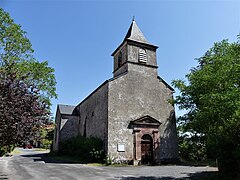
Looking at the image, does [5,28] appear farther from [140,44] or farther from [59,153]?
[59,153]

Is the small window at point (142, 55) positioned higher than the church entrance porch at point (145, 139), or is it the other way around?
the small window at point (142, 55)

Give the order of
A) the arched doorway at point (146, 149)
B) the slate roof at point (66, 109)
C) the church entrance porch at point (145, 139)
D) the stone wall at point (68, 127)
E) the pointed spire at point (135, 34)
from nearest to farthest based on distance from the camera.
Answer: the church entrance porch at point (145, 139) → the arched doorway at point (146, 149) → the pointed spire at point (135, 34) → the stone wall at point (68, 127) → the slate roof at point (66, 109)

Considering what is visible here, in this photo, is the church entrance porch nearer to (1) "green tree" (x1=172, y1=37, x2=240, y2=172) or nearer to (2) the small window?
(2) the small window

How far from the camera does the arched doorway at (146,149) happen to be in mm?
17859

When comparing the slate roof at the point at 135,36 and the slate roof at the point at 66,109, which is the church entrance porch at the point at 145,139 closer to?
the slate roof at the point at 135,36

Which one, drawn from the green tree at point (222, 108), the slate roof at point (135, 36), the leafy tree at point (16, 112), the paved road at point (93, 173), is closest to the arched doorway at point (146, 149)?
the paved road at point (93, 173)

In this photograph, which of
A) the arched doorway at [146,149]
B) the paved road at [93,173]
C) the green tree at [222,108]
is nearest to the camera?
the green tree at [222,108]

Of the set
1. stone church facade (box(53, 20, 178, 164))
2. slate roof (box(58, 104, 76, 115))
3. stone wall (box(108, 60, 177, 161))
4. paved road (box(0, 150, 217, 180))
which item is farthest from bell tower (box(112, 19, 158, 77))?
slate roof (box(58, 104, 76, 115))

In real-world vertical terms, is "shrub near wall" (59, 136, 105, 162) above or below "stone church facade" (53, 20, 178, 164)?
below

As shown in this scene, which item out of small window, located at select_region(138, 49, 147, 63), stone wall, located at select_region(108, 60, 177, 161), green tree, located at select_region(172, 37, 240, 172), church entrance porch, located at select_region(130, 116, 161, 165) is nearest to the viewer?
green tree, located at select_region(172, 37, 240, 172)

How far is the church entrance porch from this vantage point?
17.6 meters

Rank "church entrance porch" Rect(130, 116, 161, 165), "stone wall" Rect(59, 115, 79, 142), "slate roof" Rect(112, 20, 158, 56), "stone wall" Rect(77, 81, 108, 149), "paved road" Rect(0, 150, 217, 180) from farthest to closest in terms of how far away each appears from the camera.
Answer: "stone wall" Rect(59, 115, 79, 142) → "slate roof" Rect(112, 20, 158, 56) → "stone wall" Rect(77, 81, 108, 149) → "church entrance porch" Rect(130, 116, 161, 165) → "paved road" Rect(0, 150, 217, 180)

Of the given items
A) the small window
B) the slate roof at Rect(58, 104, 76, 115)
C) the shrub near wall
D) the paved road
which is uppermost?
the small window

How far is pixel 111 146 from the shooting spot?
16.8m
